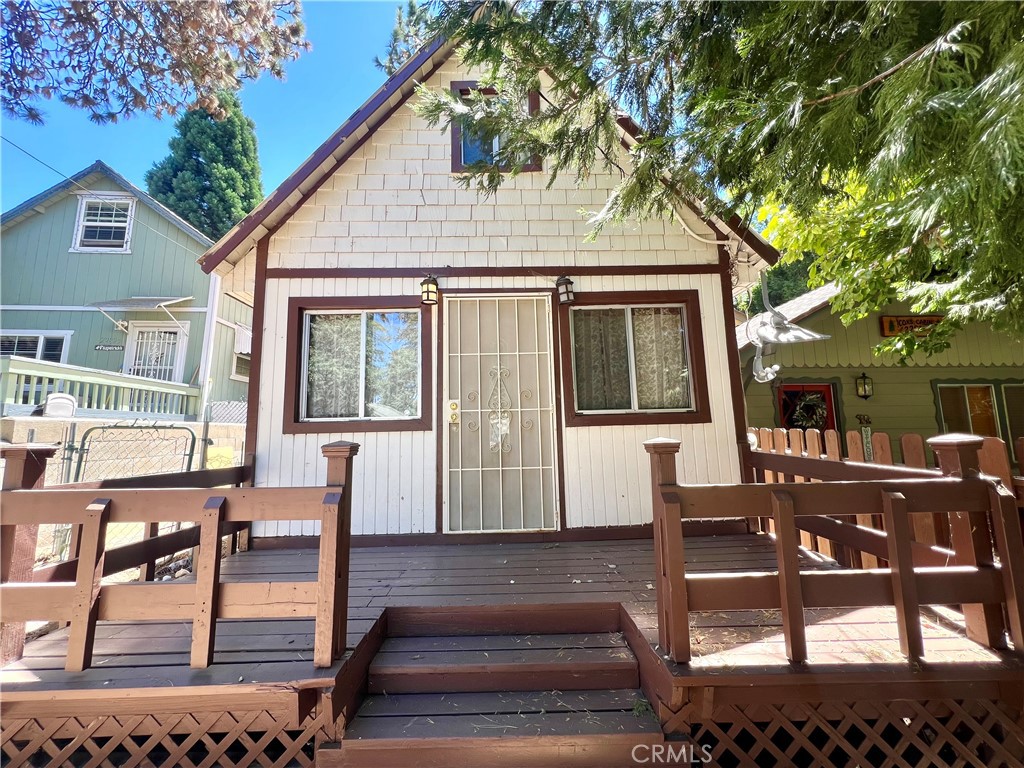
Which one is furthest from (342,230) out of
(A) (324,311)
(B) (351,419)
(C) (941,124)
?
(C) (941,124)

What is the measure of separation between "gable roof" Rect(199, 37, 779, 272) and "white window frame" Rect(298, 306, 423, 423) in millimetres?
855

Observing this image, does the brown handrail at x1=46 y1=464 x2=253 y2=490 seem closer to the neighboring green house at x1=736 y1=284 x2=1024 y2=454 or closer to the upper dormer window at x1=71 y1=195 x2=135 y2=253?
the neighboring green house at x1=736 y1=284 x2=1024 y2=454

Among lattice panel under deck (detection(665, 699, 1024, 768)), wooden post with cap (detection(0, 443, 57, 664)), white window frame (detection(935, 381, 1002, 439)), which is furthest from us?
white window frame (detection(935, 381, 1002, 439))

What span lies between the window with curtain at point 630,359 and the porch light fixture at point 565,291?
0.15 m

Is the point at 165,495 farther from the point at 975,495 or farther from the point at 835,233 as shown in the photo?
the point at 835,233

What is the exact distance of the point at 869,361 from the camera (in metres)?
7.27

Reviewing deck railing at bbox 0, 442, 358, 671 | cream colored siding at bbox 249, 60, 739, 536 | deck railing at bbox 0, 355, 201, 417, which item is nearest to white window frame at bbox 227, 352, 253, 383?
deck railing at bbox 0, 355, 201, 417

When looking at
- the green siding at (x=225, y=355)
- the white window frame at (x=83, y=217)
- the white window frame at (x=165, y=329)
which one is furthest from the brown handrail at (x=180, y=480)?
the white window frame at (x=83, y=217)

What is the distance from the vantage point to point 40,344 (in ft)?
32.4

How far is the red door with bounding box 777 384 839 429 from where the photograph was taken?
7402 millimetres

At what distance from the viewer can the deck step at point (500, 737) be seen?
178 centimetres

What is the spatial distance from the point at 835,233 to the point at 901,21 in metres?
3.85

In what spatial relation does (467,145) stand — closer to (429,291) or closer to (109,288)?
(429,291)

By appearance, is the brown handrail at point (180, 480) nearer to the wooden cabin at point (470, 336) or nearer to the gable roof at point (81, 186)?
the wooden cabin at point (470, 336)
